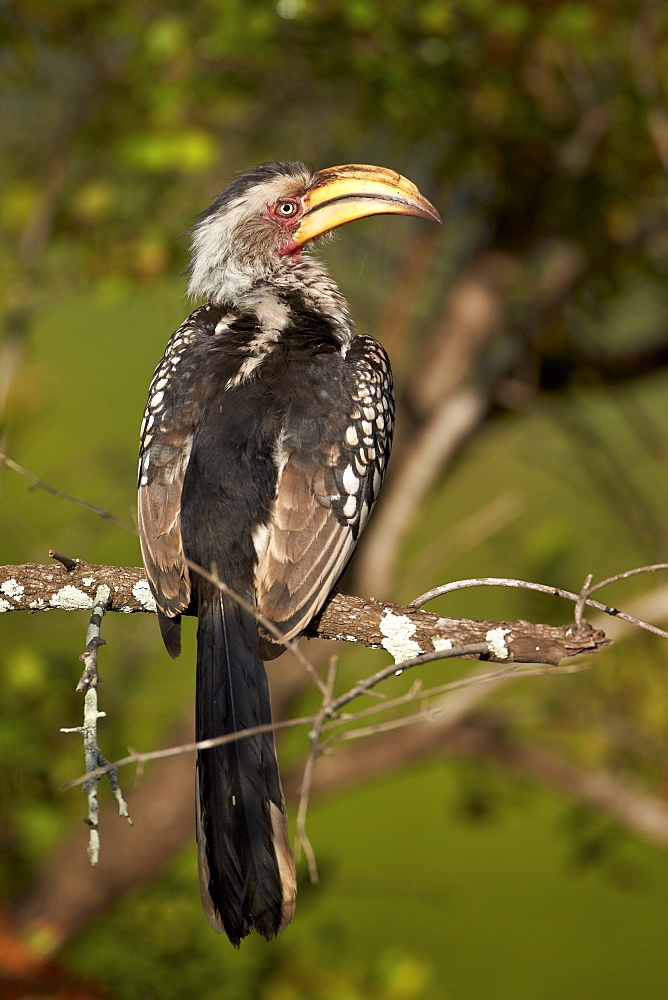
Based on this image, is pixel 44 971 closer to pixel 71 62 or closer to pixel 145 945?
pixel 145 945

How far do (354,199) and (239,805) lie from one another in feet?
5.00

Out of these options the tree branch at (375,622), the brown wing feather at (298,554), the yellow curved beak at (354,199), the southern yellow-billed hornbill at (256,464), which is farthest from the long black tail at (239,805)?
the yellow curved beak at (354,199)

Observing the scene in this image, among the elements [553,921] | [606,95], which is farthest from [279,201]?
[553,921]

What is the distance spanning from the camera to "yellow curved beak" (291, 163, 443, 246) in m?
2.22

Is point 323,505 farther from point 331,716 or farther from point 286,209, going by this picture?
point 286,209

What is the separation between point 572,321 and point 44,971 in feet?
12.4

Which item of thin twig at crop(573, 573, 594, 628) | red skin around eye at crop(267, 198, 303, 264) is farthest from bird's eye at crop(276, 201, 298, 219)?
thin twig at crop(573, 573, 594, 628)

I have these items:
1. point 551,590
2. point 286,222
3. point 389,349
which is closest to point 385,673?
point 551,590

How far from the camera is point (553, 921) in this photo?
6.70 m

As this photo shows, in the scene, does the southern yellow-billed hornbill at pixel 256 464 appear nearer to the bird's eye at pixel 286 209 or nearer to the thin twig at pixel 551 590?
the bird's eye at pixel 286 209

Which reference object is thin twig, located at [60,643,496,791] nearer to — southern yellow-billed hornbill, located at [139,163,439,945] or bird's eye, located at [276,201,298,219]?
southern yellow-billed hornbill, located at [139,163,439,945]

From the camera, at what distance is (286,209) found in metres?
2.53

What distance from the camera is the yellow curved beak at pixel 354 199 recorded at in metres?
2.22

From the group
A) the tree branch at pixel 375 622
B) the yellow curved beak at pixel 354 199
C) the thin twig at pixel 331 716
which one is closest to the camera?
the thin twig at pixel 331 716
